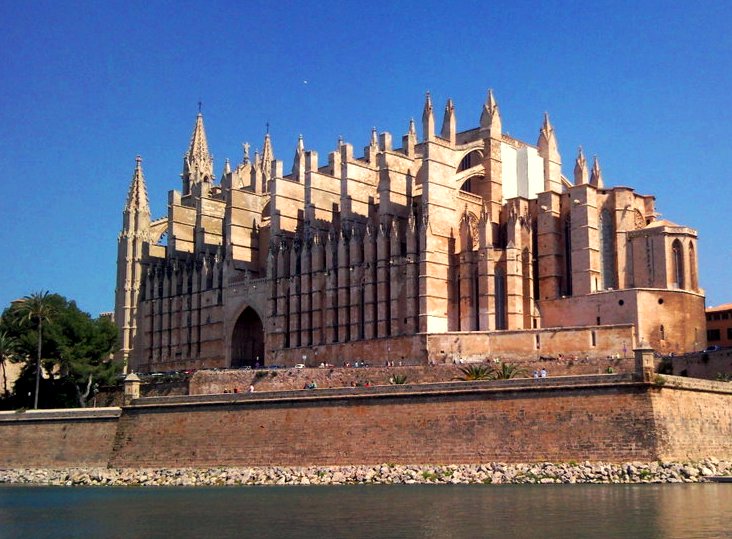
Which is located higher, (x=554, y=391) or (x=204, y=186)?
(x=204, y=186)

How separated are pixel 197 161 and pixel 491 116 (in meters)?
29.6

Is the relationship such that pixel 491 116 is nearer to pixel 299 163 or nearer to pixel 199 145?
pixel 299 163

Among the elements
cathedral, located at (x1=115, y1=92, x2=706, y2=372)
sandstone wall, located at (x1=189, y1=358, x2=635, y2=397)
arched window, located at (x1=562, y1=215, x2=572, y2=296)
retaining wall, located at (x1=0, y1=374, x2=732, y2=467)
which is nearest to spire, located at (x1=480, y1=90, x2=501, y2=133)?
cathedral, located at (x1=115, y1=92, x2=706, y2=372)

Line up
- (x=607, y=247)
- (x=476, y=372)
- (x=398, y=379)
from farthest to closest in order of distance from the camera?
(x=607, y=247), (x=398, y=379), (x=476, y=372)

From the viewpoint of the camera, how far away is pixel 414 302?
52281 mm

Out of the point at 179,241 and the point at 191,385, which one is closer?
the point at 191,385

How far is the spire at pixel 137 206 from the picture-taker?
232 ft

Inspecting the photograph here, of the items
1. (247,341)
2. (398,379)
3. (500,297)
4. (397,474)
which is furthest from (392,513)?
(247,341)

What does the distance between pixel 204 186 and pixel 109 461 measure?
86.6 ft

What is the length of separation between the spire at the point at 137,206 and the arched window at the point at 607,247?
3151 centimetres

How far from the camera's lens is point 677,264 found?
1943 inches

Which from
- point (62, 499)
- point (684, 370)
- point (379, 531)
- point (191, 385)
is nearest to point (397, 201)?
point (191, 385)

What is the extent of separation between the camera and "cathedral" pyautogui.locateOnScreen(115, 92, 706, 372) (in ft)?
161

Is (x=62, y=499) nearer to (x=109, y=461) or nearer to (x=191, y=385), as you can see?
(x=109, y=461)
